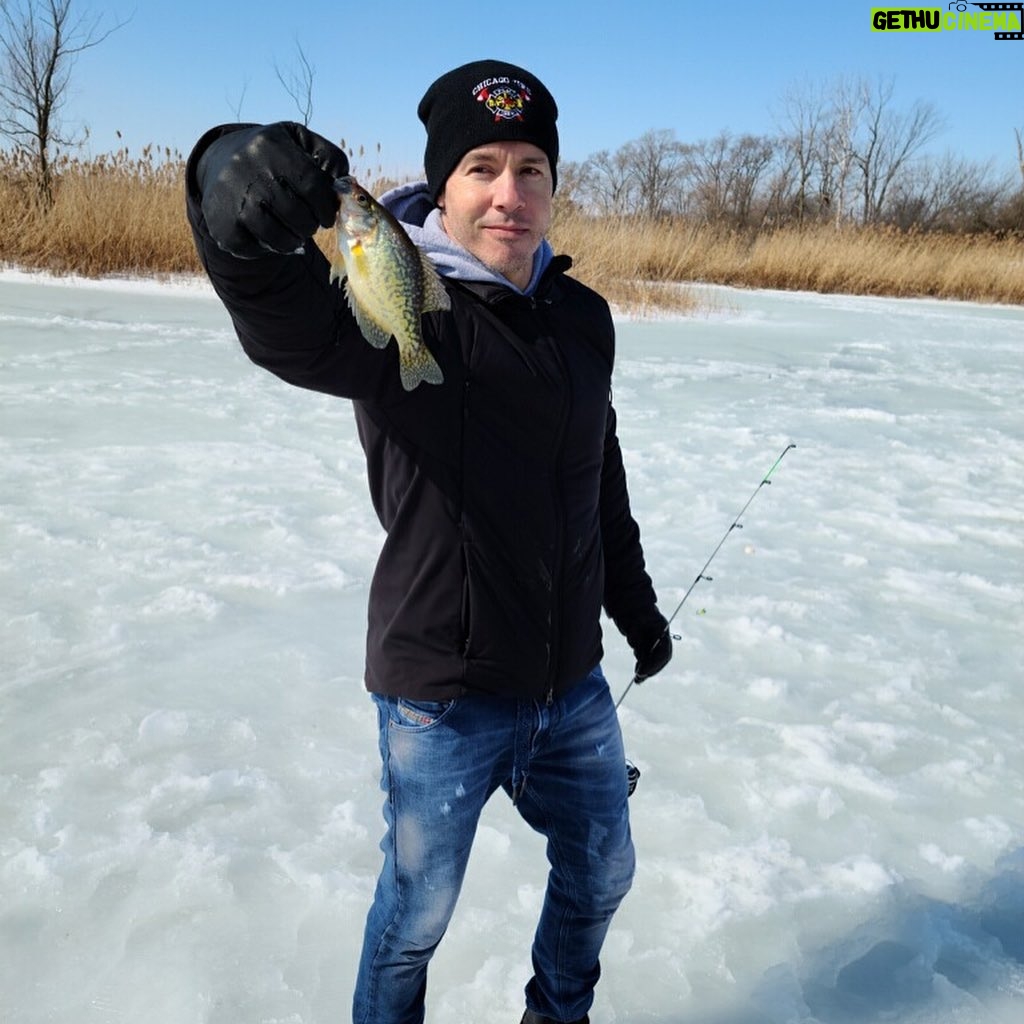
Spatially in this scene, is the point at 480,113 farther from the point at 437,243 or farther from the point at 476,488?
the point at 476,488

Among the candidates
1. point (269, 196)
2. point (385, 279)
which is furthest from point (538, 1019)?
point (269, 196)

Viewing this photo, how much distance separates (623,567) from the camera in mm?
1753

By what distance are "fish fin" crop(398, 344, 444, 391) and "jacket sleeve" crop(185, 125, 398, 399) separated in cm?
6

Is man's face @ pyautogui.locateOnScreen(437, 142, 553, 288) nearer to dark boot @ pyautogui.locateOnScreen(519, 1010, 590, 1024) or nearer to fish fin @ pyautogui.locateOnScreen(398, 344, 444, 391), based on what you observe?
fish fin @ pyautogui.locateOnScreen(398, 344, 444, 391)

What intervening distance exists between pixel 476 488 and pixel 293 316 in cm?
35

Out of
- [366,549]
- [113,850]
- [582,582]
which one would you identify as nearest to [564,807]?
[582,582]

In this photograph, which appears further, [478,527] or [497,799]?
[497,799]

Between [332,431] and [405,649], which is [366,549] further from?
[405,649]

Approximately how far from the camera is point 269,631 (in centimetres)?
289

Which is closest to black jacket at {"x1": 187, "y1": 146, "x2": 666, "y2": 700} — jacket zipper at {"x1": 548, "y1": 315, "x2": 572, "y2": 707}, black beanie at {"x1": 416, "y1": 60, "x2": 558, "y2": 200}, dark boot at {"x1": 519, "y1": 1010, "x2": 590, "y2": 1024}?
jacket zipper at {"x1": 548, "y1": 315, "x2": 572, "y2": 707}

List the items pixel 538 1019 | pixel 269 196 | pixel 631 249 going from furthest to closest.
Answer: pixel 631 249 → pixel 538 1019 → pixel 269 196

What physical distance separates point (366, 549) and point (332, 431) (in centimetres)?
188

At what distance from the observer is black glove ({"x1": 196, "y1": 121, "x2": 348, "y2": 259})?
100 cm

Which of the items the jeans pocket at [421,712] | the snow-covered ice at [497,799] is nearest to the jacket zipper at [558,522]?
the jeans pocket at [421,712]
